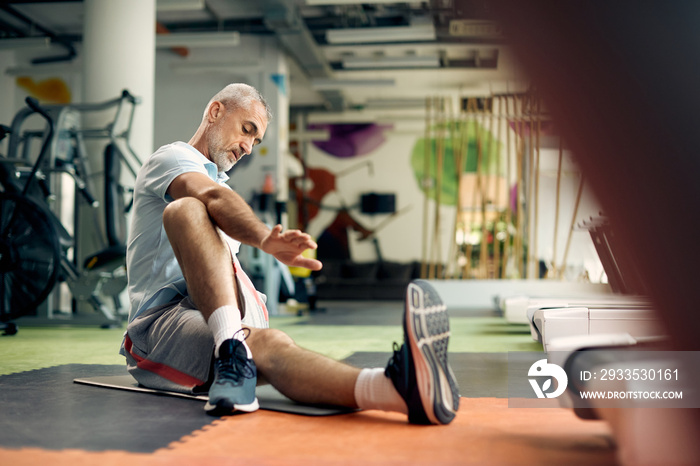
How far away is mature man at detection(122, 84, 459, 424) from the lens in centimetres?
135

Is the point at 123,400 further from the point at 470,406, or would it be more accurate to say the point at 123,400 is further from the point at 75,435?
the point at 470,406

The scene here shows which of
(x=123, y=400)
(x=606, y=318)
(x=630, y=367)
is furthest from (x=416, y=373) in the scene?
(x=606, y=318)

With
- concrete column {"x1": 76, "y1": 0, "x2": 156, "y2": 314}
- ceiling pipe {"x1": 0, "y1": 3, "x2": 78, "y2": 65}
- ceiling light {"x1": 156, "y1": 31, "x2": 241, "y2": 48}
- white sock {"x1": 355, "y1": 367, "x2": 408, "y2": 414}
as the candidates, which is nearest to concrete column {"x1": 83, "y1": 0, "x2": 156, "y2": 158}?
concrete column {"x1": 76, "y1": 0, "x2": 156, "y2": 314}

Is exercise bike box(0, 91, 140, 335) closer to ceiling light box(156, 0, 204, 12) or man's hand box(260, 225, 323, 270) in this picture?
ceiling light box(156, 0, 204, 12)

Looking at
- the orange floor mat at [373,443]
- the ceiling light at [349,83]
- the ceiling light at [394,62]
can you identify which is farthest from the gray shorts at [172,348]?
the ceiling light at [349,83]

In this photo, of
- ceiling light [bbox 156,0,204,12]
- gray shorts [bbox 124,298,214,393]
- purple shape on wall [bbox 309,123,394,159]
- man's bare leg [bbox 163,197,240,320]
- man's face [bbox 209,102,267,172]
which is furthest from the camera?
purple shape on wall [bbox 309,123,394,159]

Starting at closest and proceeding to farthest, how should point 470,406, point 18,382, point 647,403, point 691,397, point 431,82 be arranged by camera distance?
point 691,397 → point 647,403 → point 470,406 → point 18,382 → point 431,82

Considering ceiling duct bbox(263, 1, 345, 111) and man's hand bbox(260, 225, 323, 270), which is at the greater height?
ceiling duct bbox(263, 1, 345, 111)

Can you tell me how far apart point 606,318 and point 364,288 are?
303 inches

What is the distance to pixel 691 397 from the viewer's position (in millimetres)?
906

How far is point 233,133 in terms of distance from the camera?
2.00 metres

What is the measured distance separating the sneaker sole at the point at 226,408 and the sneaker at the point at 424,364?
0.36 meters

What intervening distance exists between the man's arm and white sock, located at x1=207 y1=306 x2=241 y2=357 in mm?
173

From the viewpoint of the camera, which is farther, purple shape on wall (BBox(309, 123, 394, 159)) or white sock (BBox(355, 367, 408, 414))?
purple shape on wall (BBox(309, 123, 394, 159))
